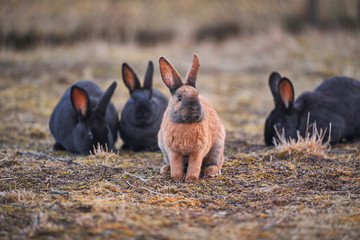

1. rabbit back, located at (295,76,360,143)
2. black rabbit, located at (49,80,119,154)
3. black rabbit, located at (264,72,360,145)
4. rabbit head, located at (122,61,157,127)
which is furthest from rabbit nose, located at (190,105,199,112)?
rabbit back, located at (295,76,360,143)

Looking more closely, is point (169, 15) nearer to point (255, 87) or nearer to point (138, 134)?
point (255, 87)

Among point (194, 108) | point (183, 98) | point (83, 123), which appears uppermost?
point (183, 98)

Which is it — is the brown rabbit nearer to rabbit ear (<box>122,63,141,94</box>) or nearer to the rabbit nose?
the rabbit nose

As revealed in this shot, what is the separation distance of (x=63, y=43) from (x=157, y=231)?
1447 cm

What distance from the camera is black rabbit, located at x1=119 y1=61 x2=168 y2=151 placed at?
715cm

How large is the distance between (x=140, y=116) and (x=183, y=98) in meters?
2.68

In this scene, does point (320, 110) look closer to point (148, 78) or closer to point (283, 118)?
point (283, 118)

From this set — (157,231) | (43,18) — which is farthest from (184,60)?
(157,231)

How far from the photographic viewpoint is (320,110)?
7.39 m

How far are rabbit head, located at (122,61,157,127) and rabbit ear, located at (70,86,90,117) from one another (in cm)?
91

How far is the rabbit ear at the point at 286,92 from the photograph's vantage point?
6.97 metres

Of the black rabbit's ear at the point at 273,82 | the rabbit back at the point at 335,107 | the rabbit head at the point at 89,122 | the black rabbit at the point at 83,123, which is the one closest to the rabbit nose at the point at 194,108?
Answer: the black rabbit at the point at 83,123

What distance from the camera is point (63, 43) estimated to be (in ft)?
53.4

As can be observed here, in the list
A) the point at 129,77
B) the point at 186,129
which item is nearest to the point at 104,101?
the point at 129,77
